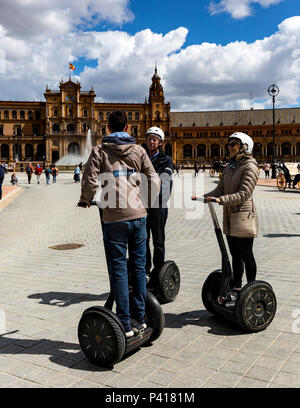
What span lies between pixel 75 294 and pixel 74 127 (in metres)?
92.5

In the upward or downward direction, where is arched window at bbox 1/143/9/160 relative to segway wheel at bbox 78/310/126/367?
upward

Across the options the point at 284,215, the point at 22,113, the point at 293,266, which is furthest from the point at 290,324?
the point at 22,113

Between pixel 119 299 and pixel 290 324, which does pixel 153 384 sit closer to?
pixel 119 299

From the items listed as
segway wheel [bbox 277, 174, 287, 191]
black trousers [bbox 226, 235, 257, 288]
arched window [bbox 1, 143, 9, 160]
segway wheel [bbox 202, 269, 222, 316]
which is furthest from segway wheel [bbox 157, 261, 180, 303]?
arched window [bbox 1, 143, 9, 160]

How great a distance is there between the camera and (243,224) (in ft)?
13.7

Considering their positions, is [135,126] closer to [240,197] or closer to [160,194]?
[160,194]

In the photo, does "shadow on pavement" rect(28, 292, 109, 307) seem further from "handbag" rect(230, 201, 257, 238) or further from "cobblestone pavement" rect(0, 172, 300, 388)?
"handbag" rect(230, 201, 257, 238)

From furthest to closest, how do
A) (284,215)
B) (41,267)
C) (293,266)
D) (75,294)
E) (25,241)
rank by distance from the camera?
(284,215)
(25,241)
(41,267)
(293,266)
(75,294)

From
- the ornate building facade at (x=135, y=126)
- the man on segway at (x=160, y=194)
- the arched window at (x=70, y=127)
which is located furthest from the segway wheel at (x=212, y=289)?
the arched window at (x=70, y=127)

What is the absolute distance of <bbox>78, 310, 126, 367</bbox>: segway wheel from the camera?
329 cm

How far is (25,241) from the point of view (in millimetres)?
9805

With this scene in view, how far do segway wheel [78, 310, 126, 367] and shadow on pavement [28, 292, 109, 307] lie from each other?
1630 millimetres

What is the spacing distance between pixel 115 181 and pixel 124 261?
27.7 inches

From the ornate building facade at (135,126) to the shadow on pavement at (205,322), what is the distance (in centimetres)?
9015
